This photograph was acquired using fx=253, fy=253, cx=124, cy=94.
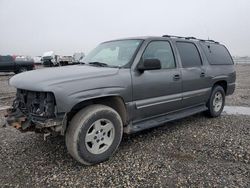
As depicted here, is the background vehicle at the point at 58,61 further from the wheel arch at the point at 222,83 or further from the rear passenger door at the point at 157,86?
the wheel arch at the point at 222,83

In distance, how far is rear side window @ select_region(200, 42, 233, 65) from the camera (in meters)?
5.86

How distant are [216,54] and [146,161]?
3.71 meters

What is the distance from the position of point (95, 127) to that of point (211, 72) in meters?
3.33

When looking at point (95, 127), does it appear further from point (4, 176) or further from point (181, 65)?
point (181, 65)

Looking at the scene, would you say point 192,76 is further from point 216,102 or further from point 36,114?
point 36,114

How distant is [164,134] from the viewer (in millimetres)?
4832

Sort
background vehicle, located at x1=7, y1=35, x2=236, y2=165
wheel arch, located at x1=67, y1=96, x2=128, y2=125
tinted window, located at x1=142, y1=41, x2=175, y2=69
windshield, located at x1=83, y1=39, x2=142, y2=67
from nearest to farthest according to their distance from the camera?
background vehicle, located at x1=7, y1=35, x2=236, y2=165
wheel arch, located at x1=67, y1=96, x2=128, y2=125
windshield, located at x1=83, y1=39, x2=142, y2=67
tinted window, located at x1=142, y1=41, x2=175, y2=69

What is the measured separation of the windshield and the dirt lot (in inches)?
56.6

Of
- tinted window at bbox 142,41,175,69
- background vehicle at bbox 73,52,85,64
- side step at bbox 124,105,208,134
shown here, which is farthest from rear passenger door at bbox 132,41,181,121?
background vehicle at bbox 73,52,85,64

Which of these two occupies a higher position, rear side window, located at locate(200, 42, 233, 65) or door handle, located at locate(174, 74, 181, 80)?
rear side window, located at locate(200, 42, 233, 65)

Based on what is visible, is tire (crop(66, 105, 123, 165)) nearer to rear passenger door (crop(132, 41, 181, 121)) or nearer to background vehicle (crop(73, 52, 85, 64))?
rear passenger door (crop(132, 41, 181, 121))

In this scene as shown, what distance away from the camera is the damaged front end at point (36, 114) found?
3166 mm

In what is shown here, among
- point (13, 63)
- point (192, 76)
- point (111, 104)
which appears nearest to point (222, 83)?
point (192, 76)

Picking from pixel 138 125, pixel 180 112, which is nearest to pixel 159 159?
pixel 138 125
